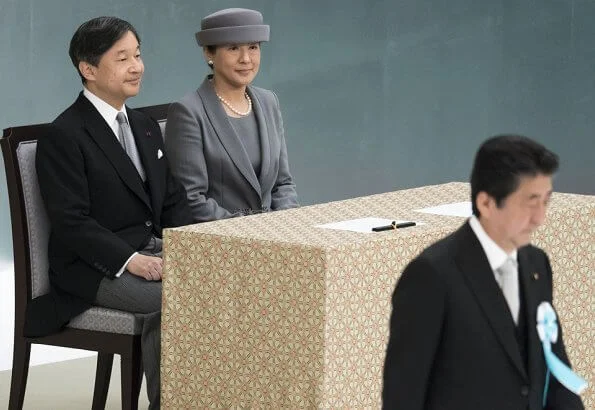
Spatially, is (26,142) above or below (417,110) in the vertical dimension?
above

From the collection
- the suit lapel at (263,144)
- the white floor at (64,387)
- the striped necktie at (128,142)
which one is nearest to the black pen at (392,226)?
the striped necktie at (128,142)

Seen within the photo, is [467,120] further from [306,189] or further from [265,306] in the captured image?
[265,306]

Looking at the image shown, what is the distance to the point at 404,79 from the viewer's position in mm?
7918

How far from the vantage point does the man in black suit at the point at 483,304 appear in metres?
2.65

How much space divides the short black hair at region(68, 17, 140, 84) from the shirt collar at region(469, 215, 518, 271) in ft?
7.15

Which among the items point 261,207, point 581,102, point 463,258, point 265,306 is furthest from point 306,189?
point 463,258

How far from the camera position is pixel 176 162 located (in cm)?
493

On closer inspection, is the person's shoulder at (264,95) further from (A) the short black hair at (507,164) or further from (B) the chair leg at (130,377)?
(A) the short black hair at (507,164)

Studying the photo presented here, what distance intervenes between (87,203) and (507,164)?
2.08 meters

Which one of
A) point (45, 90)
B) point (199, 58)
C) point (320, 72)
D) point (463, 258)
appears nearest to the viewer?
point (463, 258)

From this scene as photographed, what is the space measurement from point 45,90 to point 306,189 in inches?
63.6

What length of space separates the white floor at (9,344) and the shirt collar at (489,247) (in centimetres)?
339

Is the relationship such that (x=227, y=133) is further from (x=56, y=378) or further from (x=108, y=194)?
(x=56, y=378)

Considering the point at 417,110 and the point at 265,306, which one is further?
the point at 417,110
